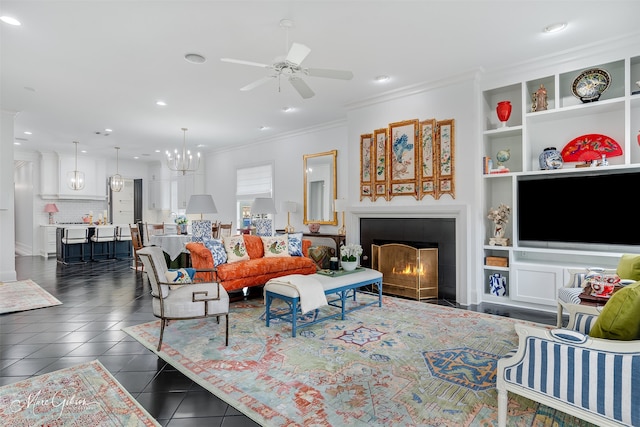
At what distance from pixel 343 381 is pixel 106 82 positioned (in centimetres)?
470

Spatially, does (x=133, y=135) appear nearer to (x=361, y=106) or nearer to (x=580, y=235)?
(x=361, y=106)

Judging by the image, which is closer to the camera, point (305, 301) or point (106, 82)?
point (305, 301)

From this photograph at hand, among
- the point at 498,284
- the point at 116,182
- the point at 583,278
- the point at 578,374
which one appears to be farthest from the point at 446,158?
the point at 116,182

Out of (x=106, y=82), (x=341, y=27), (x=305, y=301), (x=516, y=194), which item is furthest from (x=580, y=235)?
(x=106, y=82)

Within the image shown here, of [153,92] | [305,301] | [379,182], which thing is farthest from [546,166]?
[153,92]

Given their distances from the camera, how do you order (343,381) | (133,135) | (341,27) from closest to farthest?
(343,381), (341,27), (133,135)

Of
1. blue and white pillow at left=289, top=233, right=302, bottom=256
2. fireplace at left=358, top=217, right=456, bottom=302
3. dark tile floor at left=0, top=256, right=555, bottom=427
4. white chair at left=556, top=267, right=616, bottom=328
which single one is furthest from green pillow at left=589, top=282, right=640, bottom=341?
blue and white pillow at left=289, top=233, right=302, bottom=256

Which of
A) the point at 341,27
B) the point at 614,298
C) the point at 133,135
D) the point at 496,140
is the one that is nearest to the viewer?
the point at 614,298

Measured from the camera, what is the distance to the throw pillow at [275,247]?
5191 mm

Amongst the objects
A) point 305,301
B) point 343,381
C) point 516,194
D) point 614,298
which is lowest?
A: point 343,381

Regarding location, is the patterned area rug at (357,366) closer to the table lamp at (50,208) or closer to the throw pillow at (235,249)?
the throw pillow at (235,249)

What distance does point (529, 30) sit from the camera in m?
3.37

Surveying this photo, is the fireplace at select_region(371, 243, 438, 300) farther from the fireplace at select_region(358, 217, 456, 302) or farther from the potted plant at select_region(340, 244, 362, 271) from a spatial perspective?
the potted plant at select_region(340, 244, 362, 271)

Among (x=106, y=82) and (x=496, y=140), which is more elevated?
(x=106, y=82)
